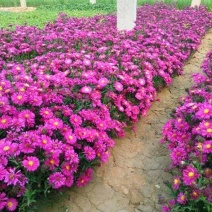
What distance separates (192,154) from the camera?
6.86 feet

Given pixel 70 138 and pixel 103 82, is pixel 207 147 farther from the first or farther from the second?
pixel 103 82

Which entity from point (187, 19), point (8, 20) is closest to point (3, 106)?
point (187, 19)

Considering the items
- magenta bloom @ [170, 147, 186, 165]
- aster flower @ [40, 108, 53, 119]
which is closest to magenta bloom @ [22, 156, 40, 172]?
aster flower @ [40, 108, 53, 119]

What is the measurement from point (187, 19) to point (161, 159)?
4487 mm

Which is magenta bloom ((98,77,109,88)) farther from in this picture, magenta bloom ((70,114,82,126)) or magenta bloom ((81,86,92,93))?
magenta bloom ((70,114,82,126))

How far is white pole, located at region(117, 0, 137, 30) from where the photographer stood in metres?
5.36

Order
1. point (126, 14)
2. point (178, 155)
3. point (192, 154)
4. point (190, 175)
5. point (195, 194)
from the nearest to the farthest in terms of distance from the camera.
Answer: point (195, 194) < point (190, 175) < point (192, 154) < point (178, 155) < point (126, 14)

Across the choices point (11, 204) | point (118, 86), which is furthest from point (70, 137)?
point (118, 86)

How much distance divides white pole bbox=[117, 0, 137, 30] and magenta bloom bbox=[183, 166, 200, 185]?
397 centimetres

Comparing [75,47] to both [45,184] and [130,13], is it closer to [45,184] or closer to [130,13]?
[130,13]

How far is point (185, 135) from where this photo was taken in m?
2.38

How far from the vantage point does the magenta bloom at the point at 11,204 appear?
1.85 meters

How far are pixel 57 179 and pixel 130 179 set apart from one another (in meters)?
0.82

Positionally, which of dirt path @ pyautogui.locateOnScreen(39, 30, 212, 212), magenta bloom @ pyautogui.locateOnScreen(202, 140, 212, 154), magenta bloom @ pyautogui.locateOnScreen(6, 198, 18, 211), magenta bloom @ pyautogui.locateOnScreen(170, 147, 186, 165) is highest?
magenta bloom @ pyautogui.locateOnScreen(202, 140, 212, 154)
